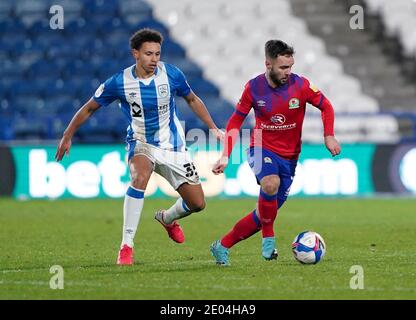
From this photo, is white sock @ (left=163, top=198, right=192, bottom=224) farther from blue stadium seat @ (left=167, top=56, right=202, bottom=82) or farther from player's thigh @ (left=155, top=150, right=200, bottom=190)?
blue stadium seat @ (left=167, top=56, right=202, bottom=82)

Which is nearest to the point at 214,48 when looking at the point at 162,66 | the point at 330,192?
the point at 330,192

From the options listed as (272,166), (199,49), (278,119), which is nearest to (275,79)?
(278,119)

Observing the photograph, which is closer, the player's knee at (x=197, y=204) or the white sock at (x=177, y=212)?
the player's knee at (x=197, y=204)

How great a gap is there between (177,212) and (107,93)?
4.12ft

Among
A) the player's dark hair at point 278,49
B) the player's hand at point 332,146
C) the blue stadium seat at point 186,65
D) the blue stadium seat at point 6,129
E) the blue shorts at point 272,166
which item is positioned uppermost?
the blue stadium seat at point 186,65

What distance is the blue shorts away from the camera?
354 inches

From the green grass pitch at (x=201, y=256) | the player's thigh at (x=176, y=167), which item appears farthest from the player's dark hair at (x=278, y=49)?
the green grass pitch at (x=201, y=256)

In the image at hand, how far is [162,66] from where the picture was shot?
370 inches

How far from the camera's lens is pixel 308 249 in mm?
8695

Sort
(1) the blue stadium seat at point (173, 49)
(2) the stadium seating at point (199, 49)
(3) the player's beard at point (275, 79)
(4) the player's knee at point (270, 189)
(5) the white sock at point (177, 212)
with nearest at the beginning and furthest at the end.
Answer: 1. (4) the player's knee at point (270, 189)
2. (3) the player's beard at point (275, 79)
3. (5) the white sock at point (177, 212)
4. (2) the stadium seating at point (199, 49)
5. (1) the blue stadium seat at point (173, 49)

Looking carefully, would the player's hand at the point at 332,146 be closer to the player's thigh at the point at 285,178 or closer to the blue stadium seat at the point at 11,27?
the player's thigh at the point at 285,178

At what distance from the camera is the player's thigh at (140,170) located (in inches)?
358
